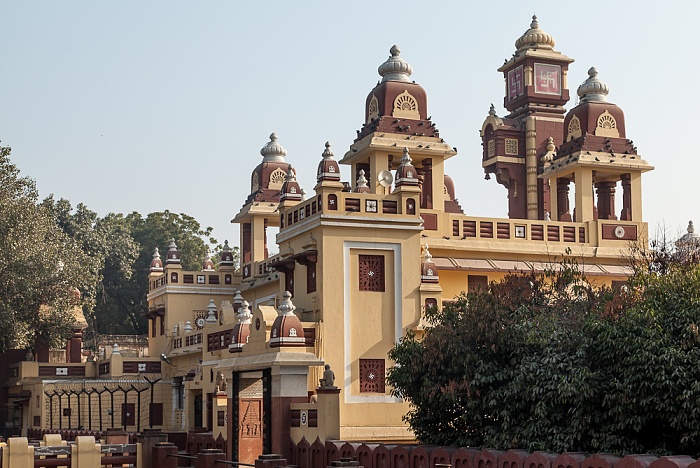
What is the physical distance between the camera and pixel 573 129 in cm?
3597

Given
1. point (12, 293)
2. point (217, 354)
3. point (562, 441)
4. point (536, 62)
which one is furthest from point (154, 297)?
point (562, 441)

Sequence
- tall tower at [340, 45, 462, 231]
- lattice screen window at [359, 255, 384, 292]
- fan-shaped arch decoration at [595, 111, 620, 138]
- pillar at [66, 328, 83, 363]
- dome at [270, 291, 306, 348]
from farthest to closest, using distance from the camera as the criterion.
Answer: pillar at [66, 328, 83, 363]
fan-shaped arch decoration at [595, 111, 620, 138]
tall tower at [340, 45, 462, 231]
lattice screen window at [359, 255, 384, 292]
dome at [270, 291, 306, 348]

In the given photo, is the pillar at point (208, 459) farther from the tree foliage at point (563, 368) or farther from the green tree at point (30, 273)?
the green tree at point (30, 273)

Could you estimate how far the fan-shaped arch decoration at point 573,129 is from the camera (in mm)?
35688

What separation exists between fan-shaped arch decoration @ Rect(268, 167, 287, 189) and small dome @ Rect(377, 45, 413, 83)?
9279 millimetres

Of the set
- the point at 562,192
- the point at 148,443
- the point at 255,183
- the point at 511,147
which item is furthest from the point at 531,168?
the point at 148,443

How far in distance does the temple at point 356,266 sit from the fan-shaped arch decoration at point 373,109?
0.07 meters

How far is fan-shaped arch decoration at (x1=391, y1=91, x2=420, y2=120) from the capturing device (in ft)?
108

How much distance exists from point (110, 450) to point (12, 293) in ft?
73.6

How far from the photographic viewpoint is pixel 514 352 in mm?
21547

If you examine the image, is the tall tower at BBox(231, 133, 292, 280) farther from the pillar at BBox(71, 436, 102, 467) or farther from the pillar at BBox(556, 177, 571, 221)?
the pillar at BBox(71, 436, 102, 467)

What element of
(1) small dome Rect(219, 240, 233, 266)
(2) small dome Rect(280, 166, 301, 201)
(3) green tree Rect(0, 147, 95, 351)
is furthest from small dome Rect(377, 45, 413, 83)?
(3) green tree Rect(0, 147, 95, 351)

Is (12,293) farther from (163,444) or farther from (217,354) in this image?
(163,444)

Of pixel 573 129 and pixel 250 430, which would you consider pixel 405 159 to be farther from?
pixel 573 129
